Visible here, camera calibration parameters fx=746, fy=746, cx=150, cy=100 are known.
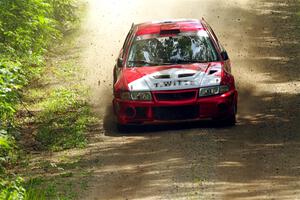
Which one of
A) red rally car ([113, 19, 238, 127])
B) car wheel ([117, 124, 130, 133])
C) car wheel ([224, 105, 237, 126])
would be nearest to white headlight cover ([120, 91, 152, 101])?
red rally car ([113, 19, 238, 127])

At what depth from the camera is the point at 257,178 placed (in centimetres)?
1042

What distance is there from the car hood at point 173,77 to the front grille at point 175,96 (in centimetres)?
11

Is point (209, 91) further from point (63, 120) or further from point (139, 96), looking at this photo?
point (63, 120)

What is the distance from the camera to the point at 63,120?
16.0 meters

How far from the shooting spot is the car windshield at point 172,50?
14438mm

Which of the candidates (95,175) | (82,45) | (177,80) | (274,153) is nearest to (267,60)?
(82,45)

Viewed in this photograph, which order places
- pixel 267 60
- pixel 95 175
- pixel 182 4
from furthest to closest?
pixel 182 4
pixel 267 60
pixel 95 175

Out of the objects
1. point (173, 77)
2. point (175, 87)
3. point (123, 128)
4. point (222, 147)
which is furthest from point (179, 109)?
point (222, 147)

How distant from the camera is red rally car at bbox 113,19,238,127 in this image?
1341 cm

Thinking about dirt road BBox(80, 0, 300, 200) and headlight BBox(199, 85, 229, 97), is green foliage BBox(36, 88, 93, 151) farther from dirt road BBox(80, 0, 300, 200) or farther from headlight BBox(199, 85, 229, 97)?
headlight BBox(199, 85, 229, 97)

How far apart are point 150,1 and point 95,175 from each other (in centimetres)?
2389

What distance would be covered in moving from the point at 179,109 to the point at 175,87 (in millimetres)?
404

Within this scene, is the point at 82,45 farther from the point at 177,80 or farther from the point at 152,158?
the point at 152,158

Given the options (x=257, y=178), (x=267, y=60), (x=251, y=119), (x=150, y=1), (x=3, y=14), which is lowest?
(x=150, y=1)
